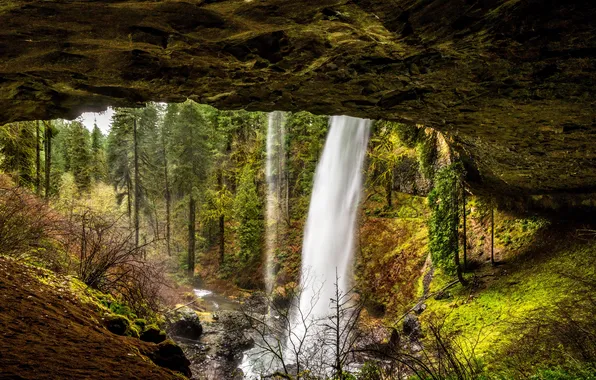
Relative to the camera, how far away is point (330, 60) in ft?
15.6

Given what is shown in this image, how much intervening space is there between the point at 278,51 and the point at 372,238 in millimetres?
14370

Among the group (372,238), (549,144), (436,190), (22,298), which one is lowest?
(372,238)

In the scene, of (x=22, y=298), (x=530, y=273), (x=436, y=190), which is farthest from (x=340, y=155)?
(x=22, y=298)

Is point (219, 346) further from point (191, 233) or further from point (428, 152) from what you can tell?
point (191, 233)

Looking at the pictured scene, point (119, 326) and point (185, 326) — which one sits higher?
point (119, 326)

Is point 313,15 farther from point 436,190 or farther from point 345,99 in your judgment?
point 436,190

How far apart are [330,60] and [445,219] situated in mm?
8569

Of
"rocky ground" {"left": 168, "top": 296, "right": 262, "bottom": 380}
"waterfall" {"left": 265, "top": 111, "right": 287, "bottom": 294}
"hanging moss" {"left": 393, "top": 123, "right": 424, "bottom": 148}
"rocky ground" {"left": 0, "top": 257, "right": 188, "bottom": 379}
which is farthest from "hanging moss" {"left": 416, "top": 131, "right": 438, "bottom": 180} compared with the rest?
"waterfall" {"left": 265, "top": 111, "right": 287, "bottom": 294}

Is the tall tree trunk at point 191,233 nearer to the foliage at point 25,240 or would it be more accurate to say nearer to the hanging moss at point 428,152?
the hanging moss at point 428,152

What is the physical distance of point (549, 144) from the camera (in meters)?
6.90

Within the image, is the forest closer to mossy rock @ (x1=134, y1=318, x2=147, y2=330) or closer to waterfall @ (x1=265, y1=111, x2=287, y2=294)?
waterfall @ (x1=265, y1=111, x2=287, y2=294)

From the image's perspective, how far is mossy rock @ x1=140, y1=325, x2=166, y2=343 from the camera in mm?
5516

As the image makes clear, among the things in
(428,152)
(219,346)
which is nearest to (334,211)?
(428,152)

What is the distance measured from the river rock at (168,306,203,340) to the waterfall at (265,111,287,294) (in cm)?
871
